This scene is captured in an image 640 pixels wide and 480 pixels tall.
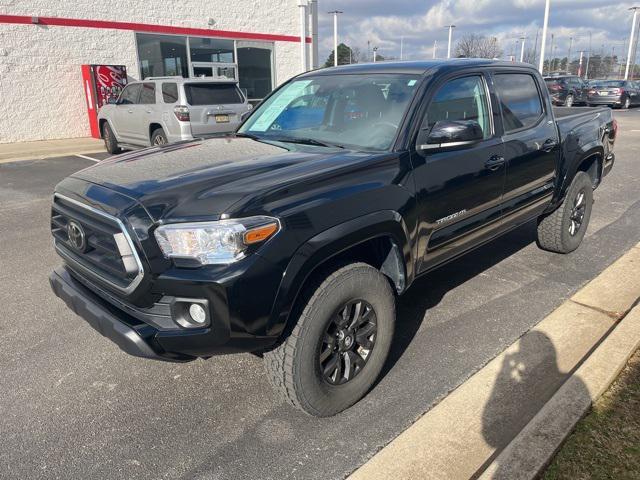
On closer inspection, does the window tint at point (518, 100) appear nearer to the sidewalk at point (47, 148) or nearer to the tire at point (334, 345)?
the tire at point (334, 345)

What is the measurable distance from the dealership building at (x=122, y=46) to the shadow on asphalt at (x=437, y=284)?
13333 millimetres

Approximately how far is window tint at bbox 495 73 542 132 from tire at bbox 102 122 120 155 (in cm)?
1054

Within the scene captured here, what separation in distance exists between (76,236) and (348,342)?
159cm

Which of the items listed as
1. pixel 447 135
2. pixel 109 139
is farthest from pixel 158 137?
pixel 447 135

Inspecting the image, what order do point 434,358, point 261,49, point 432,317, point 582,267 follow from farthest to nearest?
point 261,49 → point 582,267 → point 432,317 → point 434,358

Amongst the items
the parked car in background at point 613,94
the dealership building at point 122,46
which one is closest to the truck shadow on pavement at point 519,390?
the dealership building at point 122,46

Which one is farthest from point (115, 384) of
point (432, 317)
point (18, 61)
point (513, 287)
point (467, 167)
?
point (18, 61)

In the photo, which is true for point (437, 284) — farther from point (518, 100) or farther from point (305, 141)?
point (305, 141)

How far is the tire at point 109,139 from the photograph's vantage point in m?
12.5

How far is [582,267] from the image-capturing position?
487 cm

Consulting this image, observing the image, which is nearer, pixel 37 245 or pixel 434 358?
pixel 434 358

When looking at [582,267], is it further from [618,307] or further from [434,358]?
[434,358]

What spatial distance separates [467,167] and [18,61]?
1408 cm

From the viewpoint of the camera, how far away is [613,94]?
2633 centimetres
